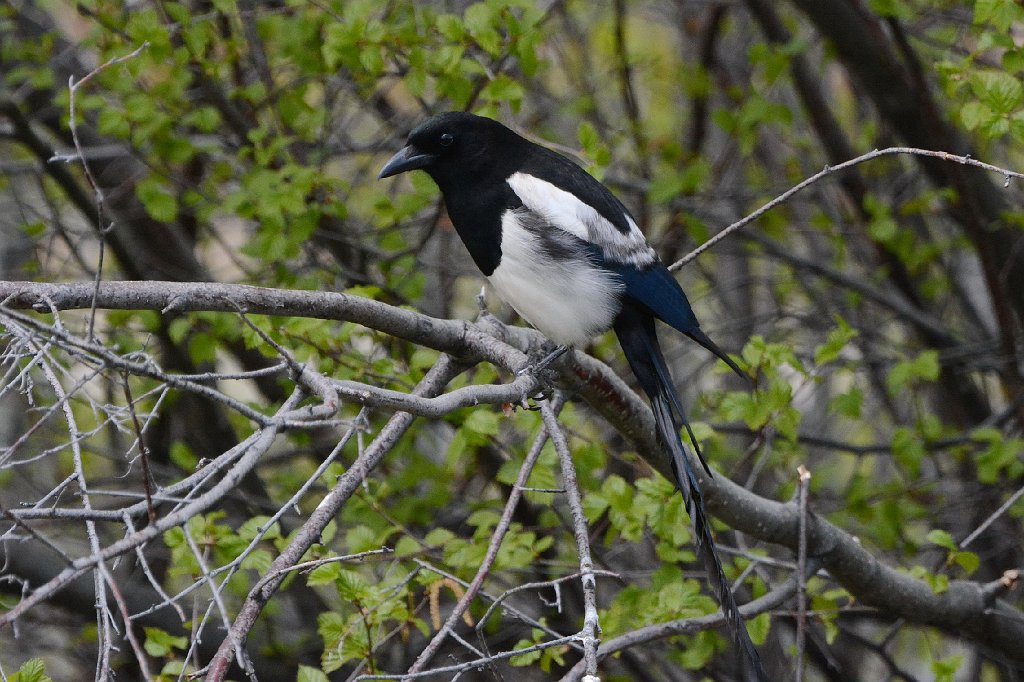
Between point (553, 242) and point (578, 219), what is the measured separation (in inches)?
3.2

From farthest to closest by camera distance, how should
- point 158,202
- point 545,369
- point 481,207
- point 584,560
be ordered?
point 158,202 < point 481,207 < point 545,369 < point 584,560

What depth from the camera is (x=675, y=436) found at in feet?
7.24

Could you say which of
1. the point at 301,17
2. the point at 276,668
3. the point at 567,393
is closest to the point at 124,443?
the point at 276,668

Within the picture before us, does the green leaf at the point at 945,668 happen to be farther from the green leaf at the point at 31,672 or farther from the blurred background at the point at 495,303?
the green leaf at the point at 31,672

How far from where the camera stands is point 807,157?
165 inches

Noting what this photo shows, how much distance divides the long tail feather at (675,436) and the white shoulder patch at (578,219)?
13 centimetres

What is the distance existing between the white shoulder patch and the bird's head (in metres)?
0.10

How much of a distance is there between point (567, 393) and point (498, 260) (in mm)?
485

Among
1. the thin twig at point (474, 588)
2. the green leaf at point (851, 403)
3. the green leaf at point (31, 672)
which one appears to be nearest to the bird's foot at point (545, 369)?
the thin twig at point (474, 588)

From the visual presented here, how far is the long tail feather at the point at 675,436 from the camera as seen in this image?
1902mm

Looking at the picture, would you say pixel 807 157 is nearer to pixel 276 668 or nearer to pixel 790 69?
pixel 790 69

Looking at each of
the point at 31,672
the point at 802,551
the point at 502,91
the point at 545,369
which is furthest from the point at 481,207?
the point at 31,672

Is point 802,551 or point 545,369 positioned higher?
point 545,369

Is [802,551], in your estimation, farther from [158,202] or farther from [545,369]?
[158,202]
